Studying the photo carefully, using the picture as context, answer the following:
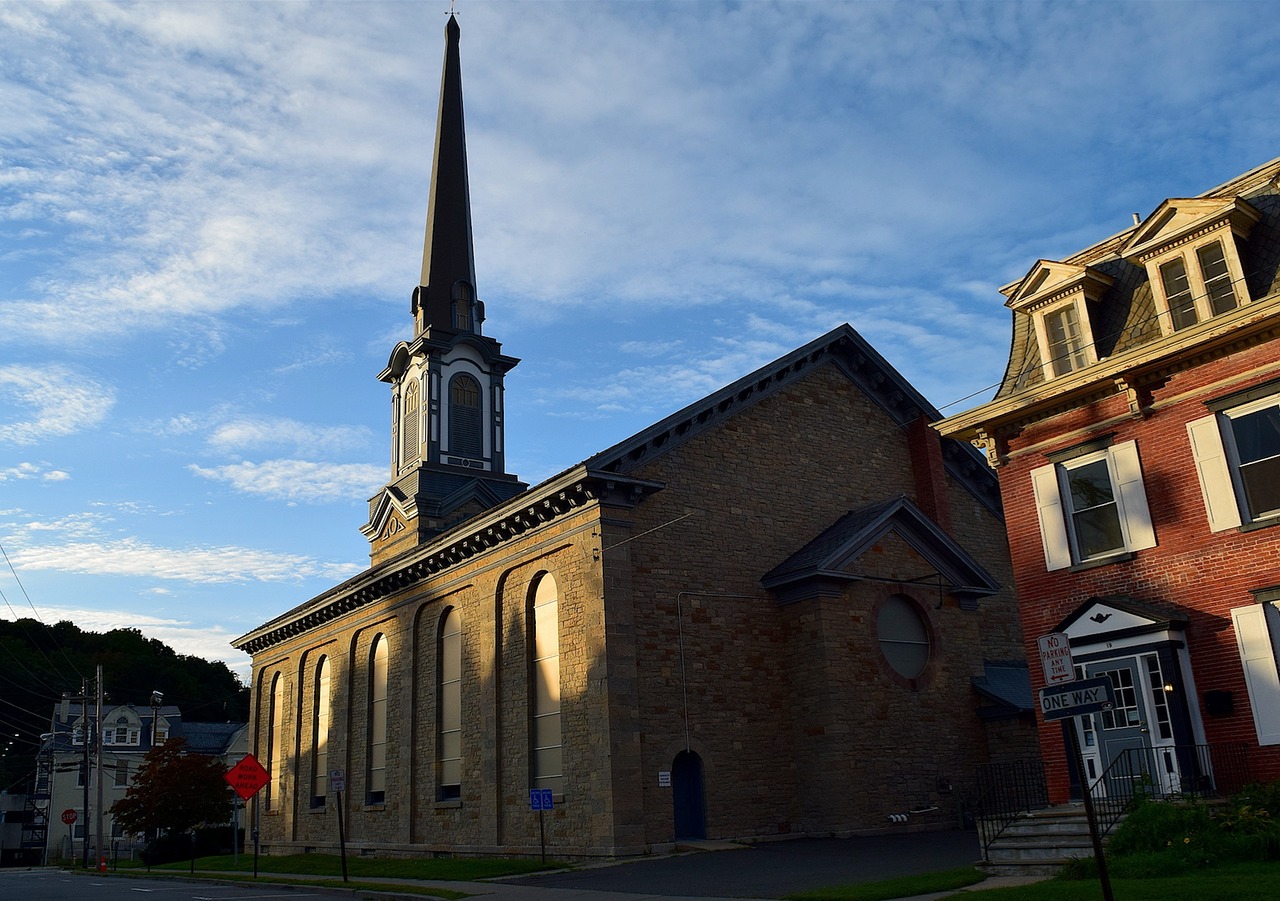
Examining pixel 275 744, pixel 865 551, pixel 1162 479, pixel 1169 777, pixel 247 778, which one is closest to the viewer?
pixel 1169 777

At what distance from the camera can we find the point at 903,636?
2747 cm

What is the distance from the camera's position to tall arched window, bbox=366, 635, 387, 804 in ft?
112

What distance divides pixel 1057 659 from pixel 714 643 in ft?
49.4

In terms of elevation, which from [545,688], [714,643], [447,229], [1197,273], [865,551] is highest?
[447,229]

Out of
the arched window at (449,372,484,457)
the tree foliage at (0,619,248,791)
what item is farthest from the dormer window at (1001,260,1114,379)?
the tree foliage at (0,619,248,791)

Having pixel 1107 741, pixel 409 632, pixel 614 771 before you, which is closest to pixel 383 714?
pixel 409 632

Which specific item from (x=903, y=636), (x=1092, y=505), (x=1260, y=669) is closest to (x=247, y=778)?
(x=903, y=636)

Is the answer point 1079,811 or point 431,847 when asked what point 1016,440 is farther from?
point 431,847

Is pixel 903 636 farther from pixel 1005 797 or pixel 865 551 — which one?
pixel 1005 797

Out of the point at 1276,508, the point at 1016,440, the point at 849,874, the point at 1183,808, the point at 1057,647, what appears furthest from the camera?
the point at 1016,440

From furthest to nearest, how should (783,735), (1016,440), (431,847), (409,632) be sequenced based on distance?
(409,632) → (431,847) → (783,735) → (1016,440)

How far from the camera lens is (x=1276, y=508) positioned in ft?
52.0

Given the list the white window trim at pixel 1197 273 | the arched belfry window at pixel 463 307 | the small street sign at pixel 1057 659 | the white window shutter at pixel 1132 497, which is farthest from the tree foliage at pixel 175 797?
the small street sign at pixel 1057 659

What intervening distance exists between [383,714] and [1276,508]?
2745cm
